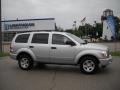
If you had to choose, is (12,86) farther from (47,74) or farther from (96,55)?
(96,55)

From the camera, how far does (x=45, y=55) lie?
1056 cm

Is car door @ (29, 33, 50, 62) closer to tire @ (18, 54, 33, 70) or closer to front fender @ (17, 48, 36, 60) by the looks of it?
front fender @ (17, 48, 36, 60)

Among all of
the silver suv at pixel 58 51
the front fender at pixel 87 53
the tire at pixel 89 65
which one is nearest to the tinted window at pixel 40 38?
the silver suv at pixel 58 51

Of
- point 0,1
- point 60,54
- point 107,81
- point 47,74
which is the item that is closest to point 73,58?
point 60,54

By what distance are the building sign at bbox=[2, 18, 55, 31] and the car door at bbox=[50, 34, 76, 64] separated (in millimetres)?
18421

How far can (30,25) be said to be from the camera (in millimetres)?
31344

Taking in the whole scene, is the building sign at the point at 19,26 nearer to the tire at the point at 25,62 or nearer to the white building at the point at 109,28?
the white building at the point at 109,28

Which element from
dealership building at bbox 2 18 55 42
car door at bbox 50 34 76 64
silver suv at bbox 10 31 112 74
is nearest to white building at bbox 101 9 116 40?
dealership building at bbox 2 18 55 42

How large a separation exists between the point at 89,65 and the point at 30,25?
2226 centimetres

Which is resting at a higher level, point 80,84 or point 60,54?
point 60,54

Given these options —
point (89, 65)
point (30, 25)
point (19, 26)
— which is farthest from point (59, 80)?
point (19, 26)

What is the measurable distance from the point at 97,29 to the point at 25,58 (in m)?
83.2

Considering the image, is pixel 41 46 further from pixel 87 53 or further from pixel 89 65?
pixel 89 65

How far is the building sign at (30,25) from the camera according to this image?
2925cm
